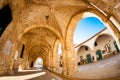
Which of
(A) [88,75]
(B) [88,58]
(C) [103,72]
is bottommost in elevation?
(A) [88,75]

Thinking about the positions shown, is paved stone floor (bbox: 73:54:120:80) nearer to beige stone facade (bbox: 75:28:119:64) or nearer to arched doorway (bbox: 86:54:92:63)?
beige stone facade (bbox: 75:28:119:64)

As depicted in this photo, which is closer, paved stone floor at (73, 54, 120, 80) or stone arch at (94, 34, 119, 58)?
paved stone floor at (73, 54, 120, 80)

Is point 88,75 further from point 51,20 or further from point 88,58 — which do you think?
point 88,58

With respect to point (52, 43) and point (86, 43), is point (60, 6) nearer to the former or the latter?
point (52, 43)

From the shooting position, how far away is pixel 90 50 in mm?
21078

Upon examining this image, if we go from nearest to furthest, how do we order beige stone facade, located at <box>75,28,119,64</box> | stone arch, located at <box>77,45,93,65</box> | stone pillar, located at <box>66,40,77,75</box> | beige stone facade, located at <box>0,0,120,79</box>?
beige stone facade, located at <box>0,0,120,79</box> < stone pillar, located at <box>66,40,77,75</box> < beige stone facade, located at <box>75,28,119,64</box> < stone arch, located at <box>77,45,93,65</box>

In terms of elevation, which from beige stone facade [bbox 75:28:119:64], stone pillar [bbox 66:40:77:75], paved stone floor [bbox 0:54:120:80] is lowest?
paved stone floor [bbox 0:54:120:80]

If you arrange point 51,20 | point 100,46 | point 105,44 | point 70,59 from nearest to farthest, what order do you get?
point 70,59
point 51,20
point 105,44
point 100,46

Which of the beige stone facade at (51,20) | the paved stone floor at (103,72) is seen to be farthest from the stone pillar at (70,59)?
the paved stone floor at (103,72)

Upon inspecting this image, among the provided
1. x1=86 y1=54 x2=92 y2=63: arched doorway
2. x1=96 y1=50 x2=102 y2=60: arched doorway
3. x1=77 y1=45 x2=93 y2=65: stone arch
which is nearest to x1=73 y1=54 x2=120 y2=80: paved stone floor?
x1=96 y1=50 x2=102 y2=60: arched doorway

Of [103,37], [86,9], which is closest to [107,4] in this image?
[86,9]

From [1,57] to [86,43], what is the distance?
17.9 meters

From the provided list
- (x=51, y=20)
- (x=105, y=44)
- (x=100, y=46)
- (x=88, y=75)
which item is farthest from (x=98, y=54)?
(x=88, y=75)

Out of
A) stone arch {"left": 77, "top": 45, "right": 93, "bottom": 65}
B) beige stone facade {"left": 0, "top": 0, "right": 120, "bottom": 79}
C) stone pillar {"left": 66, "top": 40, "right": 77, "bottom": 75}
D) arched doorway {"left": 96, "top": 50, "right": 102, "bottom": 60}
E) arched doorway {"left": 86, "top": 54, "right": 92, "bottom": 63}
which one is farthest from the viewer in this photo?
stone arch {"left": 77, "top": 45, "right": 93, "bottom": 65}
